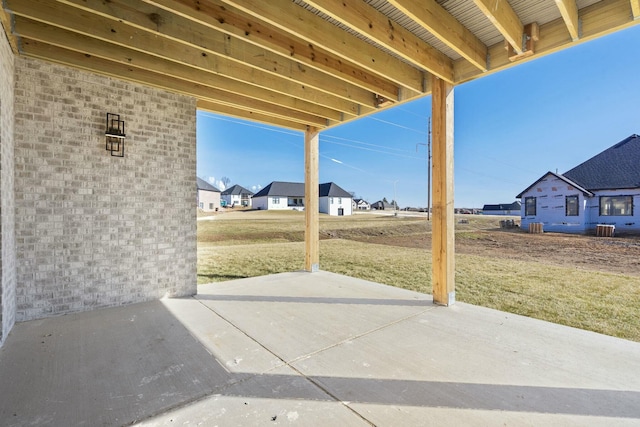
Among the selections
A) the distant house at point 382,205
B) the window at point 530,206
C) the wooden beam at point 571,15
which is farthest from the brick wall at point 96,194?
the distant house at point 382,205

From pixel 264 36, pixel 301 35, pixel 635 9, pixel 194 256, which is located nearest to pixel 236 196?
pixel 194 256

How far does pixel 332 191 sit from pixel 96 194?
29.7m

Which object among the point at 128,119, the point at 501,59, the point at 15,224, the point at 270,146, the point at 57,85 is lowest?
the point at 15,224

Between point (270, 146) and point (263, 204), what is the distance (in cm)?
1650

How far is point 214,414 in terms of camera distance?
159 centimetres

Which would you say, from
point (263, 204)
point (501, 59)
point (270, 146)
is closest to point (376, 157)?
point (270, 146)

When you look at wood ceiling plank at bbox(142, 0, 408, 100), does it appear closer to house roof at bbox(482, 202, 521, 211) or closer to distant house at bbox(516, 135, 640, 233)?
distant house at bbox(516, 135, 640, 233)

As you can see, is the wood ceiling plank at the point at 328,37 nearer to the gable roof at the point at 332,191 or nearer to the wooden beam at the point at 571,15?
the wooden beam at the point at 571,15

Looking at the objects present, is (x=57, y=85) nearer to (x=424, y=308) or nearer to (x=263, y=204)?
(x=424, y=308)

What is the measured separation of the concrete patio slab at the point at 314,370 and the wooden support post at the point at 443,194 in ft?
1.13

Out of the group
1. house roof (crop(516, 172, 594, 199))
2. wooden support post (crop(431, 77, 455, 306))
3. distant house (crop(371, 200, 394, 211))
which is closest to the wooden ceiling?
wooden support post (crop(431, 77, 455, 306))

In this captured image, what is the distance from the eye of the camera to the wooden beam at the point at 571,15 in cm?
216

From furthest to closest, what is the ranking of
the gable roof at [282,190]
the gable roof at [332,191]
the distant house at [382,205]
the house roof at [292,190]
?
1. the distant house at [382,205]
2. the gable roof at [282,190]
3. the house roof at [292,190]
4. the gable roof at [332,191]

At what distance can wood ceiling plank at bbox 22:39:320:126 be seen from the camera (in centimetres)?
291
